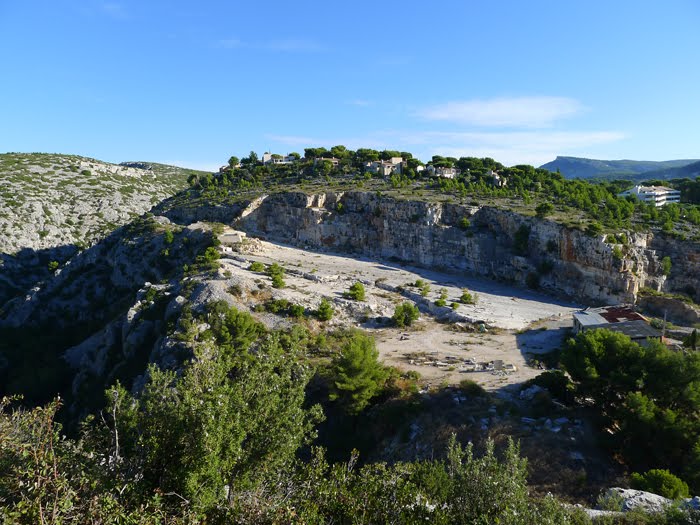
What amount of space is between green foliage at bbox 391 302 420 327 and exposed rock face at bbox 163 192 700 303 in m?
15.8

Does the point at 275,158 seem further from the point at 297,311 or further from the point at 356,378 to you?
the point at 356,378

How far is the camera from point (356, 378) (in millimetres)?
19297

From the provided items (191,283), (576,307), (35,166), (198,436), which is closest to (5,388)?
(191,283)

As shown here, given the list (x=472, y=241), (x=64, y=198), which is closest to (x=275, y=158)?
(x=64, y=198)

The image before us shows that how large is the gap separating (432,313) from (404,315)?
3376mm

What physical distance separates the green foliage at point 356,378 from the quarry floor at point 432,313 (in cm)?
283

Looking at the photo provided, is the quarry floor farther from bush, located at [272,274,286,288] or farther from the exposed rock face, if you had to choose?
the exposed rock face

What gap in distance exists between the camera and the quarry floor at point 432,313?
77.5 ft

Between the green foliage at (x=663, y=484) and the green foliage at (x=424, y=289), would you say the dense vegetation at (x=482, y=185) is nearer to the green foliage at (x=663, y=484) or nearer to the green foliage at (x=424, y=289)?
the green foliage at (x=424, y=289)

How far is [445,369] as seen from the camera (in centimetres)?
2284

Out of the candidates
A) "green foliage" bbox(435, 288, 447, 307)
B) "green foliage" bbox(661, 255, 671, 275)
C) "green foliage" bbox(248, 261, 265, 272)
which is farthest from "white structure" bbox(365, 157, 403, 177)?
"green foliage" bbox(661, 255, 671, 275)

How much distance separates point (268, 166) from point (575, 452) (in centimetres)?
6583

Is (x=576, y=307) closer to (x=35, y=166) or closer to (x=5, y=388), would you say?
(x=5, y=388)

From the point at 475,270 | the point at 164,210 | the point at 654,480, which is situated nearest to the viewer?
the point at 654,480
